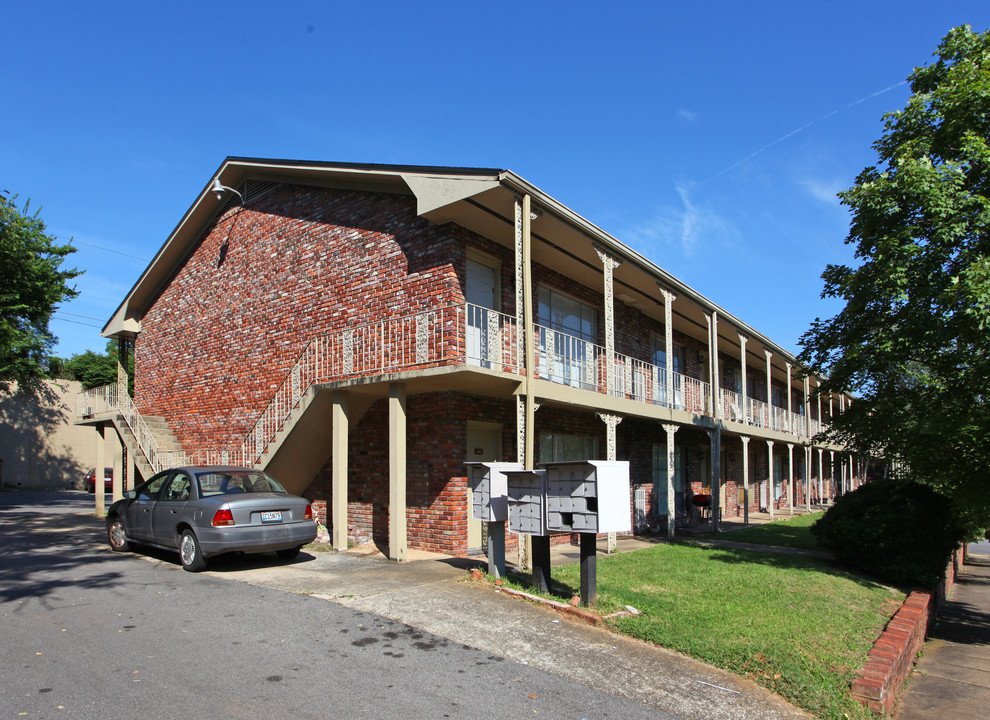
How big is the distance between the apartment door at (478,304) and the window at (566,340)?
4.18 feet

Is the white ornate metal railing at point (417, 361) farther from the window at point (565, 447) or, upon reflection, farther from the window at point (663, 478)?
the window at point (663, 478)

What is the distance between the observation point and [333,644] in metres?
5.88

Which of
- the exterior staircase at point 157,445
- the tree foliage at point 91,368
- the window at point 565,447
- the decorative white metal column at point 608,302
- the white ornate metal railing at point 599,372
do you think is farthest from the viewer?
the tree foliage at point 91,368

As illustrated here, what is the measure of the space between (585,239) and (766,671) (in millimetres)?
8300

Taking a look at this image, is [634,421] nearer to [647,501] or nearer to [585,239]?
[647,501]

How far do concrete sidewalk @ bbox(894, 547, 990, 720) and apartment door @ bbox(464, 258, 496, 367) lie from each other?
6.77 m

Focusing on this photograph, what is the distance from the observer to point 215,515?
8766mm

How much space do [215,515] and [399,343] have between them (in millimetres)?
3804

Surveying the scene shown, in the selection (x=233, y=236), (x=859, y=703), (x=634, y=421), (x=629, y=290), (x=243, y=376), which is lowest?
(x=859, y=703)

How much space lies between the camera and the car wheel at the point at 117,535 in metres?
10.6

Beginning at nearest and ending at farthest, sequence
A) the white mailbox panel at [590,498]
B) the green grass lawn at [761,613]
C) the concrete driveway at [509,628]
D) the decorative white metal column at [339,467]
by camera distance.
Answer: the concrete driveway at [509,628] < the green grass lawn at [761,613] < the white mailbox panel at [590,498] < the decorative white metal column at [339,467]

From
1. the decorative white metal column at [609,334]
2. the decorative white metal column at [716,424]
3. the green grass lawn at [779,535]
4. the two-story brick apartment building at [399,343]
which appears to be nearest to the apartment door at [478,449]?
the two-story brick apartment building at [399,343]

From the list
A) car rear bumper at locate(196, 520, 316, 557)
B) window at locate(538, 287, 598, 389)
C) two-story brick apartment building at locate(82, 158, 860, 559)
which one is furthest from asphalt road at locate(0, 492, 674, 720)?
window at locate(538, 287, 598, 389)

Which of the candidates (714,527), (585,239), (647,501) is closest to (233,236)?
(585,239)
